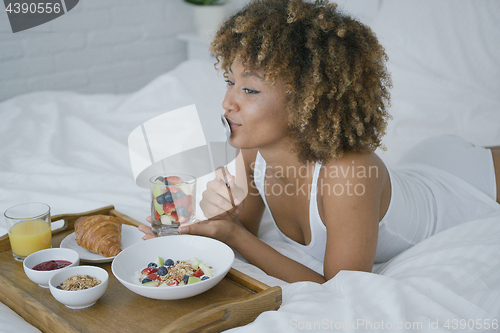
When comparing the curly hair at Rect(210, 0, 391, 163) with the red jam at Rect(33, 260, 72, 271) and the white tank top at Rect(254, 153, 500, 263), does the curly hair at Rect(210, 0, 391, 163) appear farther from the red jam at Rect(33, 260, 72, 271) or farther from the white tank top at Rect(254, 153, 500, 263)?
the red jam at Rect(33, 260, 72, 271)

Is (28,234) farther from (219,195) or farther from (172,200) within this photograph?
(219,195)

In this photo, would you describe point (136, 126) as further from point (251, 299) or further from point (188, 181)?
point (251, 299)

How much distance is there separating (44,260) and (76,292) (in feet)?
0.61

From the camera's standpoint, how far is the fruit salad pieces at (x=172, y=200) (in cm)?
90

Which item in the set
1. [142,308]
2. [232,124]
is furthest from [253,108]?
[142,308]

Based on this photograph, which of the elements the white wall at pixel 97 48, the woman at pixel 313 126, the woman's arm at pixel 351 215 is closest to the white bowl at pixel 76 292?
the woman at pixel 313 126

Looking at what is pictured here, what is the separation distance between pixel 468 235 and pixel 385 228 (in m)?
0.19

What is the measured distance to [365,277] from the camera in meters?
0.80

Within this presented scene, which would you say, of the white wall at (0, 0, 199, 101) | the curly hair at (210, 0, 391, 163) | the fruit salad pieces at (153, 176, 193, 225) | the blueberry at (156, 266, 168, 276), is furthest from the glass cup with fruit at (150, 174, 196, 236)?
the white wall at (0, 0, 199, 101)

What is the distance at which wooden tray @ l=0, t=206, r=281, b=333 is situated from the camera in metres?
0.68

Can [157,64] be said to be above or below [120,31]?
below

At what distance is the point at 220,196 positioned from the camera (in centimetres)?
104

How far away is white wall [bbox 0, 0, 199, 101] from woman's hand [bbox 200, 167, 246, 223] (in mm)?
1945

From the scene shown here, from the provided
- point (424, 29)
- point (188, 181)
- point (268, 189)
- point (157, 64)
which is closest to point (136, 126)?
point (268, 189)
